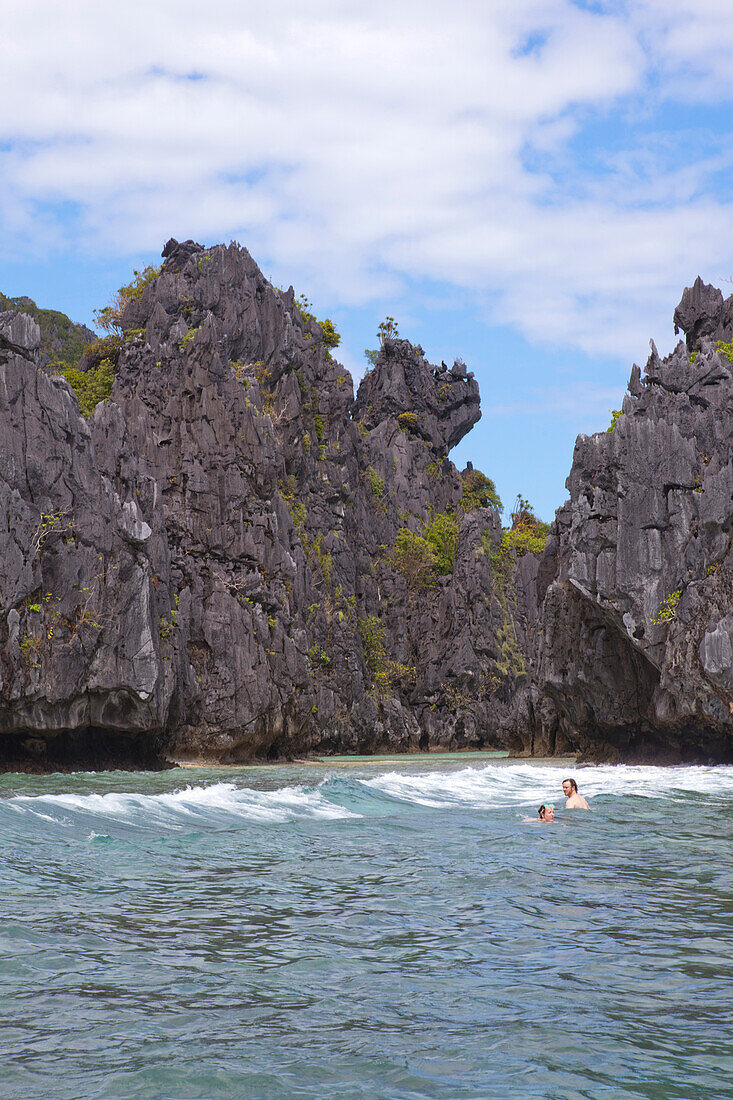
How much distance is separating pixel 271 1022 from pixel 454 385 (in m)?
93.8

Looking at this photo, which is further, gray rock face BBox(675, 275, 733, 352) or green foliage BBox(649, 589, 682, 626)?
gray rock face BBox(675, 275, 733, 352)

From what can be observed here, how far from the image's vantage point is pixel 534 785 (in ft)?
95.2

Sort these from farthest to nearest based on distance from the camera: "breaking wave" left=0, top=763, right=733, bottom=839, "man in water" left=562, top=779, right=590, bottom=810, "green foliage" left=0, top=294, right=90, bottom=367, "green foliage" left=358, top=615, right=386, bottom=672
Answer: "green foliage" left=0, top=294, right=90, bottom=367 < "green foliage" left=358, top=615, right=386, bottom=672 < "man in water" left=562, top=779, right=590, bottom=810 < "breaking wave" left=0, top=763, right=733, bottom=839

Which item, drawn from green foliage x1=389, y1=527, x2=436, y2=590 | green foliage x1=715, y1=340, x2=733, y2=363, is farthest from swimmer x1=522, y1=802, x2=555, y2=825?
green foliage x1=389, y1=527, x2=436, y2=590

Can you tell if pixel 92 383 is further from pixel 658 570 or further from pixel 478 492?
pixel 478 492

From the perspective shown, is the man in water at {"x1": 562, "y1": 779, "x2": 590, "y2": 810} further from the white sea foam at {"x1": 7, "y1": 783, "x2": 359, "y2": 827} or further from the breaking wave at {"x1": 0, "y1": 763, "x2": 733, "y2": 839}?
the white sea foam at {"x1": 7, "y1": 783, "x2": 359, "y2": 827}

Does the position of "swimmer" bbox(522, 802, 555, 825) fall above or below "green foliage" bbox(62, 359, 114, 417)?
below

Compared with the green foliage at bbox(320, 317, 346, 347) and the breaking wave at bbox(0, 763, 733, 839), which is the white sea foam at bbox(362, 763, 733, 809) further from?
the green foliage at bbox(320, 317, 346, 347)

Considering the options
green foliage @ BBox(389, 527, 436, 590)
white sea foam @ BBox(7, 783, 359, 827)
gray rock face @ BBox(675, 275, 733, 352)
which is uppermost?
gray rock face @ BBox(675, 275, 733, 352)

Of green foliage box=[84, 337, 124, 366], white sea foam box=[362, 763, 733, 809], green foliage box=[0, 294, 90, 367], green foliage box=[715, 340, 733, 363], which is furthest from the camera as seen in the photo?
green foliage box=[0, 294, 90, 367]

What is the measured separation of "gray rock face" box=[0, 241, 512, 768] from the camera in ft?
118

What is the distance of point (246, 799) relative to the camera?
2130 centimetres

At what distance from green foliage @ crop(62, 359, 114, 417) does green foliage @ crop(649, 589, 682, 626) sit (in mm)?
37071

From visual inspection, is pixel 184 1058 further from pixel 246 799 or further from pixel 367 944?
pixel 246 799
